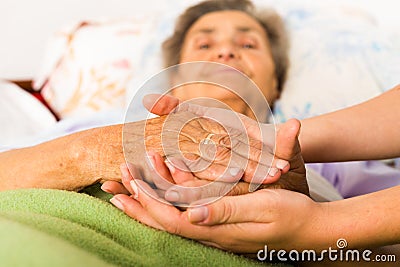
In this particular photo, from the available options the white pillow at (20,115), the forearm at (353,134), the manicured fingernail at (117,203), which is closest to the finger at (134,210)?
the manicured fingernail at (117,203)

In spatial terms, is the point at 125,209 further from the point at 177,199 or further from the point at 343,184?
the point at 343,184

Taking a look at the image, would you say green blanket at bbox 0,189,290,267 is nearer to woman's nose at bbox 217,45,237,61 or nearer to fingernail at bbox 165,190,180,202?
fingernail at bbox 165,190,180,202

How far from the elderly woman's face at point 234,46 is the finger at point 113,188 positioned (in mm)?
663

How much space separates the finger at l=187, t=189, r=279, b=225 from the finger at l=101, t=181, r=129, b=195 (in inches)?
6.9

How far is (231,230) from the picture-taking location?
742mm

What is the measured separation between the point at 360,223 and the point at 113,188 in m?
0.35

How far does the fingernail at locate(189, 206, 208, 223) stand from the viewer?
0.70m

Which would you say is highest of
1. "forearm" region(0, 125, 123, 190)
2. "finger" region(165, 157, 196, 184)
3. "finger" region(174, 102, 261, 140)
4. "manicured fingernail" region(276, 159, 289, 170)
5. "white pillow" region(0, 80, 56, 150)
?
"finger" region(174, 102, 261, 140)

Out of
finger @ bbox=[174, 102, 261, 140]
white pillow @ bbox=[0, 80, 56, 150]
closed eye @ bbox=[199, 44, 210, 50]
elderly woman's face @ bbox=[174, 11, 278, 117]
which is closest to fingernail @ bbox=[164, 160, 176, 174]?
finger @ bbox=[174, 102, 261, 140]

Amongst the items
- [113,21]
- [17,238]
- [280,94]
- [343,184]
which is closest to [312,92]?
[280,94]

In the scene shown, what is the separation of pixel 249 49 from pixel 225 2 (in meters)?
0.20

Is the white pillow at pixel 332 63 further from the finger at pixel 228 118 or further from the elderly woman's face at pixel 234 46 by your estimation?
the finger at pixel 228 118

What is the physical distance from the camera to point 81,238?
2.25 ft

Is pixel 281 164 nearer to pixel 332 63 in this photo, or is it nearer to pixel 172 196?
pixel 172 196
